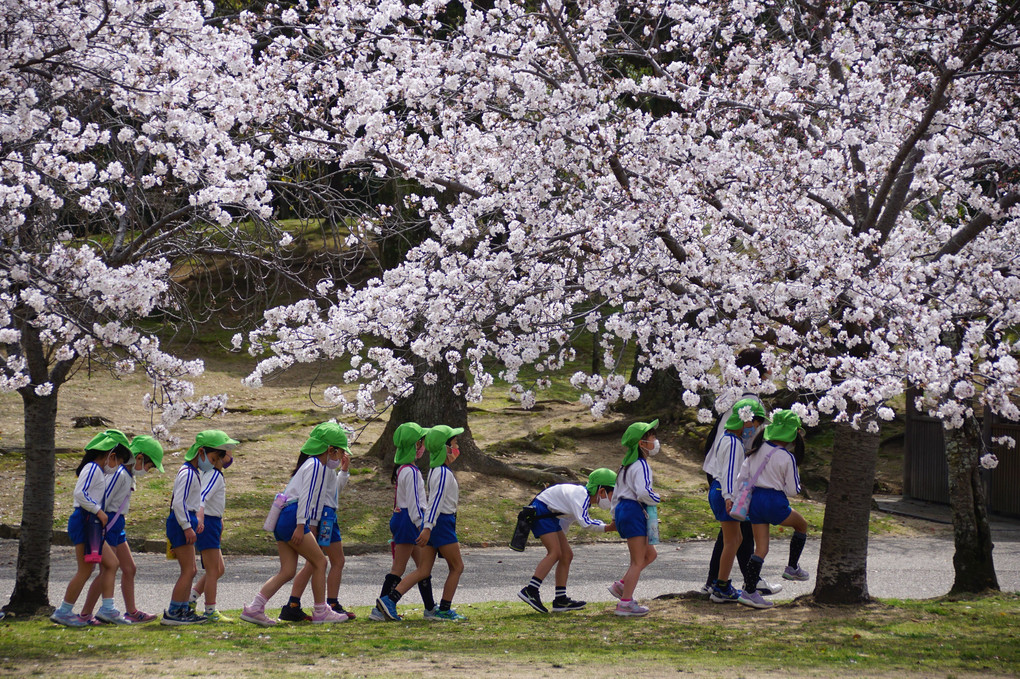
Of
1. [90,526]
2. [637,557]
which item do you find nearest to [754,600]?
[637,557]

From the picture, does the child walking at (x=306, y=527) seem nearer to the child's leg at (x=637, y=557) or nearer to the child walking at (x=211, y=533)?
the child walking at (x=211, y=533)

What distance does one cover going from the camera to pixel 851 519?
27.7 feet

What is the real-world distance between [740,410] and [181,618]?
4.70m

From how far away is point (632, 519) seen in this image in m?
7.97

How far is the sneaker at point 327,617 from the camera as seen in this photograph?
7680 mm

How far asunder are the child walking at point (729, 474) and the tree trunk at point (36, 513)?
539cm

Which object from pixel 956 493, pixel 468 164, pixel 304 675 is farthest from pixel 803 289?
pixel 304 675

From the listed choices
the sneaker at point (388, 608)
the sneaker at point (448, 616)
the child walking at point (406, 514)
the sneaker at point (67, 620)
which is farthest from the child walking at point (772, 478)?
the sneaker at point (67, 620)

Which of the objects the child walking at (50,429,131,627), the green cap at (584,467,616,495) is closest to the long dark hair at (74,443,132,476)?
the child walking at (50,429,131,627)

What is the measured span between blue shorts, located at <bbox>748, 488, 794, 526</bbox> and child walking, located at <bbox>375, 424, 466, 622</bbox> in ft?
8.09

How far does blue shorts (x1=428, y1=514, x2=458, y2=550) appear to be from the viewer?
7.76 meters

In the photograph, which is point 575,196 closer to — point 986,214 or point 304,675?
point 986,214

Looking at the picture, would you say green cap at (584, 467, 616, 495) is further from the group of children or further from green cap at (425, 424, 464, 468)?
green cap at (425, 424, 464, 468)

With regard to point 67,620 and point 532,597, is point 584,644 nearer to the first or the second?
point 532,597
